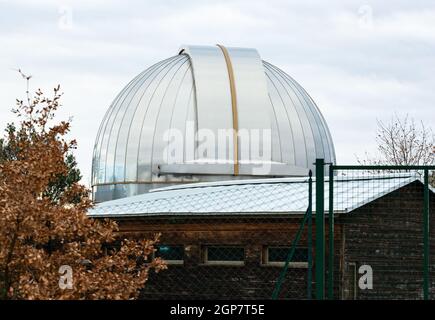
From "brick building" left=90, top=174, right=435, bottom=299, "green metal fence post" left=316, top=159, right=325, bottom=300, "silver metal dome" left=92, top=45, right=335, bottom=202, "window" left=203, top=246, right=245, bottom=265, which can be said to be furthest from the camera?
"silver metal dome" left=92, top=45, right=335, bottom=202

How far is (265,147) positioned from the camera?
27562 millimetres

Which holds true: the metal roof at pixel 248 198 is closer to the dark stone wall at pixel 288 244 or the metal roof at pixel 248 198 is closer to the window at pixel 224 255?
the dark stone wall at pixel 288 244

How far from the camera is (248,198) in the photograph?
2069 cm

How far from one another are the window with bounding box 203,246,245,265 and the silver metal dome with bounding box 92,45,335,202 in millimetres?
5371

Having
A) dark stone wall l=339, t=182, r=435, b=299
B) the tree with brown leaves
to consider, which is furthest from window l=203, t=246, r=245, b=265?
the tree with brown leaves

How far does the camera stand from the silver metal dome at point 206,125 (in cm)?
2673

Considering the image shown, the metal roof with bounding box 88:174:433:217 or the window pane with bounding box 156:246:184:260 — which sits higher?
the metal roof with bounding box 88:174:433:217

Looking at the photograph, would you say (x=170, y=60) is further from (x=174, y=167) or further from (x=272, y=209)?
(x=272, y=209)

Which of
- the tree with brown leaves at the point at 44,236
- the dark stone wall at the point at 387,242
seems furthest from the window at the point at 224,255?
the tree with brown leaves at the point at 44,236

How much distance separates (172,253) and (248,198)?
2112mm

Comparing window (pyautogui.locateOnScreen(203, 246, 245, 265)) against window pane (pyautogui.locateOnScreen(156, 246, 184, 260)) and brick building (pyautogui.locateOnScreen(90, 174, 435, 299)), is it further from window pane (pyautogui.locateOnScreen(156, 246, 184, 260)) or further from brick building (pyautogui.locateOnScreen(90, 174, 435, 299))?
window pane (pyautogui.locateOnScreen(156, 246, 184, 260))

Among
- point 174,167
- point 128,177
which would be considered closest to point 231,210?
point 174,167

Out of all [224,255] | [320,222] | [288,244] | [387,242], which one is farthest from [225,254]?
[320,222]

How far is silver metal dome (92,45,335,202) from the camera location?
26734mm
